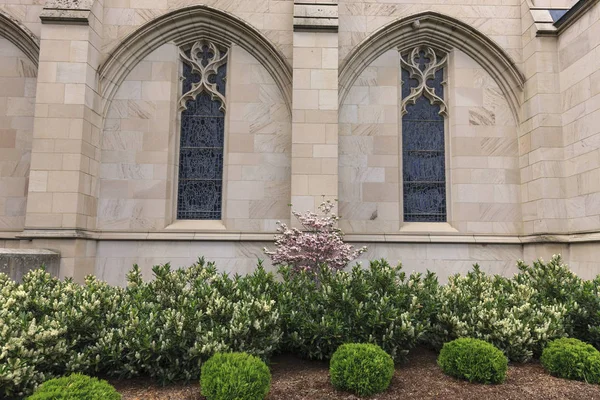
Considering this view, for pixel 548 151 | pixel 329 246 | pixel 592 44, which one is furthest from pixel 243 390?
pixel 592 44

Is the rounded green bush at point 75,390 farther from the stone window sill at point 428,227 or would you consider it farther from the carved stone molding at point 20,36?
the carved stone molding at point 20,36

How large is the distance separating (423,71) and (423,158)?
2.44 metres

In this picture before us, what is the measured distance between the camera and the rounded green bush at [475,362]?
4395 mm

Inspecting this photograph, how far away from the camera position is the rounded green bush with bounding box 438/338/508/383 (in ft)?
14.4

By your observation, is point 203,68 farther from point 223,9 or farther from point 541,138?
point 541,138

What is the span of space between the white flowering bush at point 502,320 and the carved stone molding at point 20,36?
36.7ft

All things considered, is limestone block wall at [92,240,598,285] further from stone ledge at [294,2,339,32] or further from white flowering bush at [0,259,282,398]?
stone ledge at [294,2,339,32]

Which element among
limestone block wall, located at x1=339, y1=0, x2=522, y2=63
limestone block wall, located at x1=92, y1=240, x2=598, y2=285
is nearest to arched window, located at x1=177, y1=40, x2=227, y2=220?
limestone block wall, located at x1=92, y1=240, x2=598, y2=285

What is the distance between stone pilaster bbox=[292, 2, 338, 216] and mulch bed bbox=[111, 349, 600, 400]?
4.51 m

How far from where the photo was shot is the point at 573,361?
457 cm

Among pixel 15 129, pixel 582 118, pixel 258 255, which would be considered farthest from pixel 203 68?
pixel 582 118

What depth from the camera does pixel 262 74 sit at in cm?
1013

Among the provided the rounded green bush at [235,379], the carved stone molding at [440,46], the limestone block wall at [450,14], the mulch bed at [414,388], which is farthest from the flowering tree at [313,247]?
the limestone block wall at [450,14]

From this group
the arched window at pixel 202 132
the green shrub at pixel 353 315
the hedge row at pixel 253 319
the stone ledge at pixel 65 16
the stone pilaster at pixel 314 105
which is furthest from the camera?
the arched window at pixel 202 132
